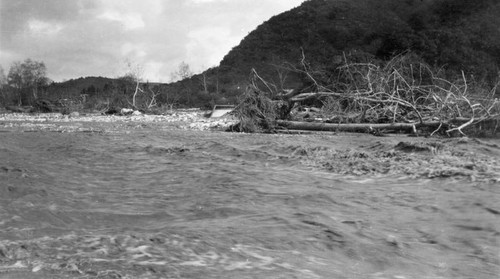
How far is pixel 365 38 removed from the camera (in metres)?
58.6

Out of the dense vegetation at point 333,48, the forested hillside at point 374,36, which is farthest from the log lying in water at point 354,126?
the dense vegetation at point 333,48

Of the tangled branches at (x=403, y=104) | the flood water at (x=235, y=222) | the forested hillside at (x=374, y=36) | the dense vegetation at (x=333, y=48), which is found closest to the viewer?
the flood water at (x=235, y=222)

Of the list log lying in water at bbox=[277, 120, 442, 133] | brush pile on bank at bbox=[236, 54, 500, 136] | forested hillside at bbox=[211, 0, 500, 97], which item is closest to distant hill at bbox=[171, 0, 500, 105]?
forested hillside at bbox=[211, 0, 500, 97]

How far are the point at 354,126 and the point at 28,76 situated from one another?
69103 millimetres

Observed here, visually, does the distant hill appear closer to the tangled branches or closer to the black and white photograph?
the tangled branches

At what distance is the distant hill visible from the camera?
38094 mm

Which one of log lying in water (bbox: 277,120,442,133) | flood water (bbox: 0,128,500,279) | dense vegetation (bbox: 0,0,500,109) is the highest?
dense vegetation (bbox: 0,0,500,109)

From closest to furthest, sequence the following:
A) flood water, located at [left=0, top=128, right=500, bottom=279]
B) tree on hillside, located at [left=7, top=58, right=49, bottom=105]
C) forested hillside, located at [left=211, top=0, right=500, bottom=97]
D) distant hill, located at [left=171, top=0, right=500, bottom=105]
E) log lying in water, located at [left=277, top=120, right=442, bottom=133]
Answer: flood water, located at [left=0, top=128, right=500, bottom=279] → log lying in water, located at [left=277, top=120, right=442, bottom=133] → forested hillside, located at [left=211, top=0, right=500, bottom=97] → distant hill, located at [left=171, top=0, right=500, bottom=105] → tree on hillside, located at [left=7, top=58, right=49, bottom=105]

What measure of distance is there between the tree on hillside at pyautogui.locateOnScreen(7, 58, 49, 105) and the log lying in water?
2361 inches

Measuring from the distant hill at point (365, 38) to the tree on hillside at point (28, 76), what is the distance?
2101 cm

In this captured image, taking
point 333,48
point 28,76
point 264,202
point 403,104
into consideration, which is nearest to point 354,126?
point 403,104

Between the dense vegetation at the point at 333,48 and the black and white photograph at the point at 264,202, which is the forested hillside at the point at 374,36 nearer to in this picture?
the dense vegetation at the point at 333,48

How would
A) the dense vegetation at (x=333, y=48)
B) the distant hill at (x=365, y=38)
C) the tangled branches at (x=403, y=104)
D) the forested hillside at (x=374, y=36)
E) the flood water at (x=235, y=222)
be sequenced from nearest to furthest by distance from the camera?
the flood water at (x=235, y=222), the tangled branches at (x=403, y=104), the dense vegetation at (x=333, y=48), the forested hillside at (x=374, y=36), the distant hill at (x=365, y=38)

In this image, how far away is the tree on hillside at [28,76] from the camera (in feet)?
228
